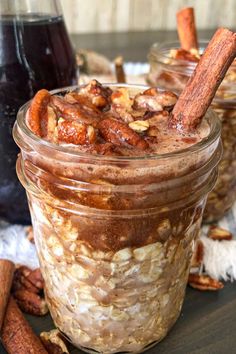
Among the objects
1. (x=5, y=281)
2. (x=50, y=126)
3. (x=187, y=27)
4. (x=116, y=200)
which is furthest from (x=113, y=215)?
(x=187, y=27)

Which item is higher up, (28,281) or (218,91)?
(218,91)

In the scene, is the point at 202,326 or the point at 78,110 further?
the point at 202,326

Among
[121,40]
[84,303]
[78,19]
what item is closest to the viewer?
[84,303]

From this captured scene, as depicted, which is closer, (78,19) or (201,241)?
(201,241)

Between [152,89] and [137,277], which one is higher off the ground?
[152,89]

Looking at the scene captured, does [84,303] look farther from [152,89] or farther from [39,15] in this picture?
[39,15]

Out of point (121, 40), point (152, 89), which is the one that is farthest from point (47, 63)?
point (121, 40)

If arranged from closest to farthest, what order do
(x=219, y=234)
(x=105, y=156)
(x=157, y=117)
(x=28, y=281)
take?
(x=105, y=156), (x=157, y=117), (x=28, y=281), (x=219, y=234)

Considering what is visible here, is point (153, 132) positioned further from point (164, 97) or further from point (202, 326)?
point (202, 326)
